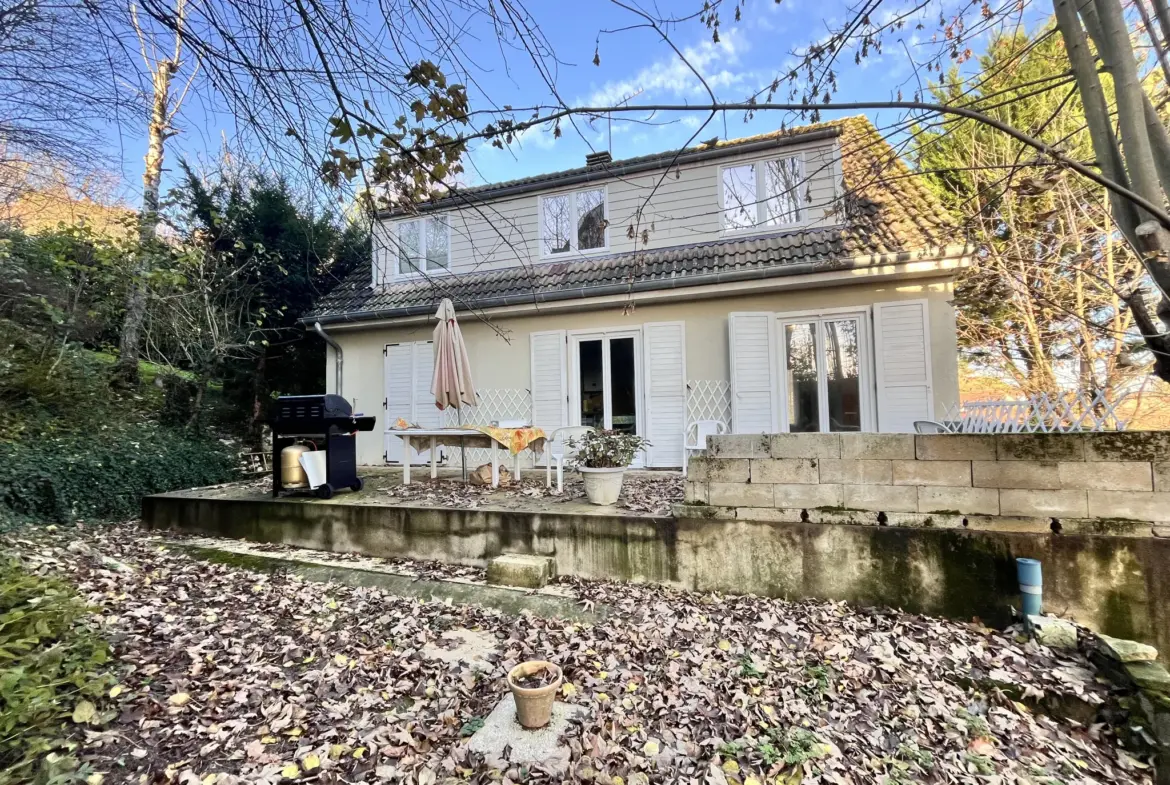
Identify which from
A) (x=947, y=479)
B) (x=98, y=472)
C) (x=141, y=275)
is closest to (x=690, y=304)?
(x=947, y=479)

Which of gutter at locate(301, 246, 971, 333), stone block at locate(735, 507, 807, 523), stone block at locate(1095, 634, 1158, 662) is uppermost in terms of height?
gutter at locate(301, 246, 971, 333)

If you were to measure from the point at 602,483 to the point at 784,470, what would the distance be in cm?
161

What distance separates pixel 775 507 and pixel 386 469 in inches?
254

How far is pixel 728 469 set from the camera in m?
4.05

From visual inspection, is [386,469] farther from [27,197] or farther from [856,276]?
[856,276]

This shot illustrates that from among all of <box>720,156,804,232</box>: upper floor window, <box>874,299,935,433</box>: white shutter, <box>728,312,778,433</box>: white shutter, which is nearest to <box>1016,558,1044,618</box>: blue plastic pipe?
<box>874,299,935,433</box>: white shutter

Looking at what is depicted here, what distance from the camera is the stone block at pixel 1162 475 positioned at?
10.2 feet

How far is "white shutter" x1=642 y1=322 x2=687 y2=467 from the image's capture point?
23.6 feet

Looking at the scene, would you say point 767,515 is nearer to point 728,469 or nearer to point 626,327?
point 728,469

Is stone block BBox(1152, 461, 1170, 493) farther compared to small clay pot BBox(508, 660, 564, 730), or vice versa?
stone block BBox(1152, 461, 1170, 493)

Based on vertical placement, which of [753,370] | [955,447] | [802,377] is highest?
[753,370]

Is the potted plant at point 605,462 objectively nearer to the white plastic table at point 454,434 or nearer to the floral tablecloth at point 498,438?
the floral tablecloth at point 498,438

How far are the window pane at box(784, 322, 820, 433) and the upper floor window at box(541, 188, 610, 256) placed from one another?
11.5ft

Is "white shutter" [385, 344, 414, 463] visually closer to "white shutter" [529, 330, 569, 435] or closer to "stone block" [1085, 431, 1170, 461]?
"white shutter" [529, 330, 569, 435]
